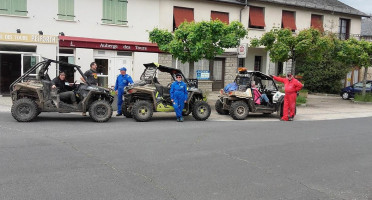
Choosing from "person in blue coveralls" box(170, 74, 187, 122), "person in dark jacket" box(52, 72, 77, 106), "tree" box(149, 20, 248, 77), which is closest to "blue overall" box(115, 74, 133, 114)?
"person in blue coveralls" box(170, 74, 187, 122)

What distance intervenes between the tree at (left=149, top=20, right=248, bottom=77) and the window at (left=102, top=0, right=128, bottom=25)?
574 cm

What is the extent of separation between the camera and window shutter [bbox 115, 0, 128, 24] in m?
20.3

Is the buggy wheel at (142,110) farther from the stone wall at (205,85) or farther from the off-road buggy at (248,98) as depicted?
the stone wall at (205,85)

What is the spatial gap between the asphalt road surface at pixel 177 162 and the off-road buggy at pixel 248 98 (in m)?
2.47

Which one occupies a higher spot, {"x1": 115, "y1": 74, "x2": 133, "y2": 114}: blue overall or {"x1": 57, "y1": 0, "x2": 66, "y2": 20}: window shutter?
{"x1": 57, "y1": 0, "x2": 66, "y2": 20}: window shutter

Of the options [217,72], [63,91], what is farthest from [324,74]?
[63,91]

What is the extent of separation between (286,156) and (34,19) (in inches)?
597

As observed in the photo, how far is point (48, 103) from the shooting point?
411 inches

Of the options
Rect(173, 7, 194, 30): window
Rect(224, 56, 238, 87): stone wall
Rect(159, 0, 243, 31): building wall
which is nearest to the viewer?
Rect(159, 0, 243, 31): building wall

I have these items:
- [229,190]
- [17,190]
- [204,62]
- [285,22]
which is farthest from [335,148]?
[285,22]

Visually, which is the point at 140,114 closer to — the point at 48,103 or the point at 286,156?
the point at 48,103

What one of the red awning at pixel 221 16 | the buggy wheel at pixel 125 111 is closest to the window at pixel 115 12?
the red awning at pixel 221 16

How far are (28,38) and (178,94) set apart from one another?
33.6 ft

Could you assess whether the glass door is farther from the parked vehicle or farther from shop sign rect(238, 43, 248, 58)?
the parked vehicle
